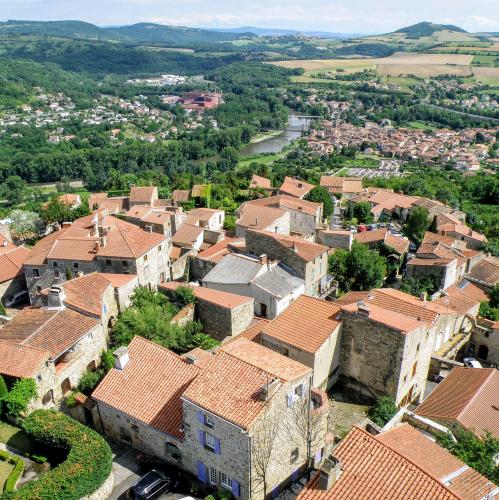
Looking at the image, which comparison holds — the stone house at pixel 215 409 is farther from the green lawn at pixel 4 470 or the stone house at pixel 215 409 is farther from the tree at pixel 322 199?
the tree at pixel 322 199

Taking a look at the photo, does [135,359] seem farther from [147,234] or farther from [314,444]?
[147,234]

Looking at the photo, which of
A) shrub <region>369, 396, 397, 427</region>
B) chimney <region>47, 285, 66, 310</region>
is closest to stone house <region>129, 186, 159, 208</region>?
chimney <region>47, 285, 66, 310</region>

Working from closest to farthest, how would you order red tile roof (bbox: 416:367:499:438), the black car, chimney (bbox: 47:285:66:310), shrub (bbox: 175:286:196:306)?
the black car
red tile roof (bbox: 416:367:499:438)
chimney (bbox: 47:285:66:310)
shrub (bbox: 175:286:196:306)

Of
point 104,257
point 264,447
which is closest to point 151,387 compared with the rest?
point 264,447

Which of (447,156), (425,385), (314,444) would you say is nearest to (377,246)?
(425,385)

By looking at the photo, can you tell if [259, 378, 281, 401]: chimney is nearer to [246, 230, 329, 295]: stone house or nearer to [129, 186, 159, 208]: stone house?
[246, 230, 329, 295]: stone house

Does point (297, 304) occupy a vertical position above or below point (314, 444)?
above
